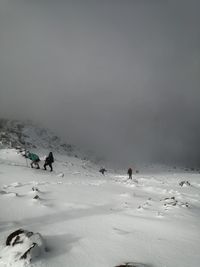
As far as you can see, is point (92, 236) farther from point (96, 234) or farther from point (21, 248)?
point (21, 248)

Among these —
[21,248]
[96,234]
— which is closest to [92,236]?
[96,234]

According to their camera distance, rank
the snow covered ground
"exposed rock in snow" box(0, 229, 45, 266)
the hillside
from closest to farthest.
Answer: "exposed rock in snow" box(0, 229, 45, 266) → the hillside → the snow covered ground

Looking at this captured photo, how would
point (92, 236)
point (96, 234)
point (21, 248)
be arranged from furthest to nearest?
1. point (96, 234)
2. point (92, 236)
3. point (21, 248)

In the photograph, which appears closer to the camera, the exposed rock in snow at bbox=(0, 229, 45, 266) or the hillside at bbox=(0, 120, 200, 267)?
the exposed rock in snow at bbox=(0, 229, 45, 266)

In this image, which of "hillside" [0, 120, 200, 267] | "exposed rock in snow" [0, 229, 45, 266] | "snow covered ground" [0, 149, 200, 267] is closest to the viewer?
"exposed rock in snow" [0, 229, 45, 266]

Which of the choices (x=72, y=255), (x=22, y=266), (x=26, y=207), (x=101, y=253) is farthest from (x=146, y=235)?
(x=26, y=207)

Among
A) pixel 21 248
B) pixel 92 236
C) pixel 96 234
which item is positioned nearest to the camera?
pixel 21 248

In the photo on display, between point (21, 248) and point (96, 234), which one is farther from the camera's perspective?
point (96, 234)

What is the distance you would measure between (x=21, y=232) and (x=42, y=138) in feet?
525

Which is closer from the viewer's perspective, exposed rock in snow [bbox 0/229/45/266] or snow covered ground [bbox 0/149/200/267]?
exposed rock in snow [bbox 0/229/45/266]

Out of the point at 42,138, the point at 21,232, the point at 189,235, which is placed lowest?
the point at 189,235

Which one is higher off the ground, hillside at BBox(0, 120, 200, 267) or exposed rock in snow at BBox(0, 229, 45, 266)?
exposed rock in snow at BBox(0, 229, 45, 266)

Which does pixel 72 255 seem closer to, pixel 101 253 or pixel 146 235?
pixel 101 253

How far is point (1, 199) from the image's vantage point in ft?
28.0
